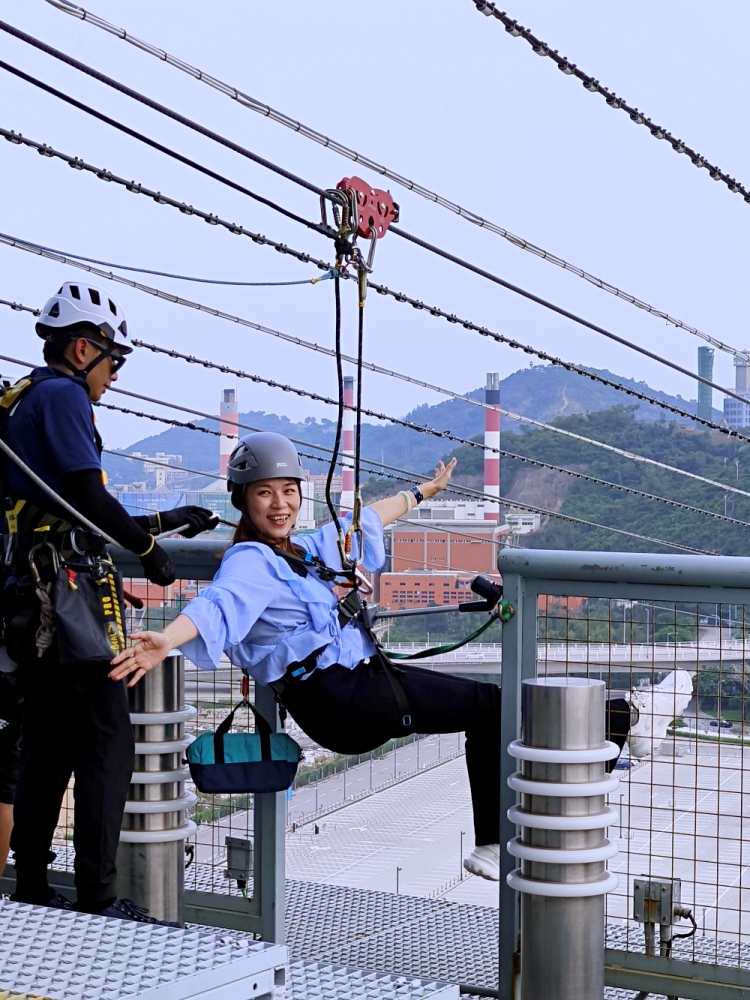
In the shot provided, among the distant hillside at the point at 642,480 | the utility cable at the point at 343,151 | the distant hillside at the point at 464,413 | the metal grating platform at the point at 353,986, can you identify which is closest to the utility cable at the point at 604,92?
the utility cable at the point at 343,151

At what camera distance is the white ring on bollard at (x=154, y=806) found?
107 inches

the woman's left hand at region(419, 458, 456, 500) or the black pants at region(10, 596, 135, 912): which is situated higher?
the woman's left hand at region(419, 458, 456, 500)

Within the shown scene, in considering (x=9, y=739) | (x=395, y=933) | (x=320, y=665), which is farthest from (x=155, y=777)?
(x=395, y=933)

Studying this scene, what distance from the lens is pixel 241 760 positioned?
2.58m

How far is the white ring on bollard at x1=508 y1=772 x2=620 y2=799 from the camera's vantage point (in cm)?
230

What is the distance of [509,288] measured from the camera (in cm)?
845

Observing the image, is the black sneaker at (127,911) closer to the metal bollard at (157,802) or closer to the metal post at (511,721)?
the metal bollard at (157,802)

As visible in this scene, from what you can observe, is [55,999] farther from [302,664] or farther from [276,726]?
[276,726]

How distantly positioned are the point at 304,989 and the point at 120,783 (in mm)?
1045

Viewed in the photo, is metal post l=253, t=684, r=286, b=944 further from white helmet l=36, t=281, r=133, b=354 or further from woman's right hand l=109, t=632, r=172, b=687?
white helmet l=36, t=281, r=133, b=354

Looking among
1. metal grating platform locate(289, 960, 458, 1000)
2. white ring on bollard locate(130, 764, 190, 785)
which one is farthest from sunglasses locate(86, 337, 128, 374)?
metal grating platform locate(289, 960, 458, 1000)

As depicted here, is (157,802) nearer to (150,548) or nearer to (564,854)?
(150,548)

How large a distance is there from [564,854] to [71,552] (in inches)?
42.1

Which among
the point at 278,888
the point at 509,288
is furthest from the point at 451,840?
the point at 278,888
